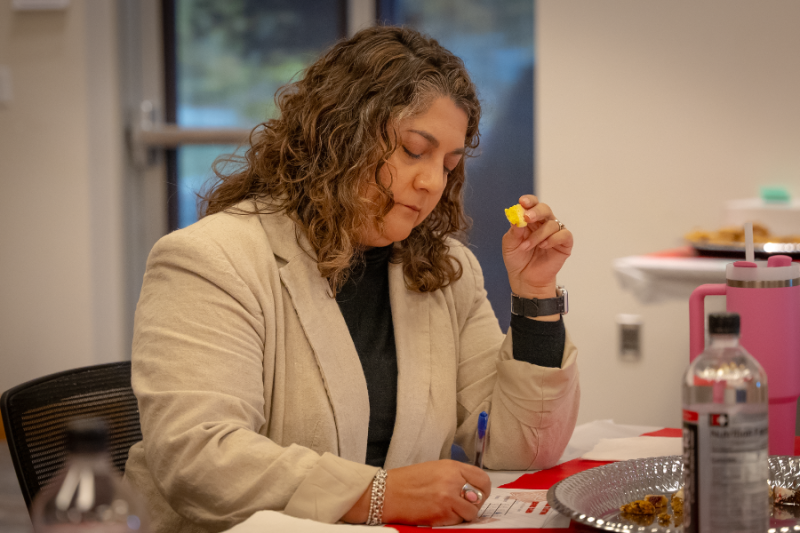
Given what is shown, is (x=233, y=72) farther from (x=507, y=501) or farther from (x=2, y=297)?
(x=507, y=501)

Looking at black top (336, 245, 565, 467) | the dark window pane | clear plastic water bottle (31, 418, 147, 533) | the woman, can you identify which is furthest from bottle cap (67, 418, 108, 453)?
the dark window pane

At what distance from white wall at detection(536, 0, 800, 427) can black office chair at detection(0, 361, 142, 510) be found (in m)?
1.85

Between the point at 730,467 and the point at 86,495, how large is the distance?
503mm

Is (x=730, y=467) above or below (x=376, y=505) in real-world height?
above

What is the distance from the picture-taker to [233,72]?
374cm

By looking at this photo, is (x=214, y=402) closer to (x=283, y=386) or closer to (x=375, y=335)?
(x=283, y=386)

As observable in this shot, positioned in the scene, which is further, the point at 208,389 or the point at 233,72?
the point at 233,72

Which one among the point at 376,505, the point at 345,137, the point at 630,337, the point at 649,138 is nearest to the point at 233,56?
the point at 649,138

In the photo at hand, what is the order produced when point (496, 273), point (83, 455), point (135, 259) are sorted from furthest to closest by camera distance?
point (135, 259) < point (496, 273) < point (83, 455)

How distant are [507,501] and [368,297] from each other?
486mm

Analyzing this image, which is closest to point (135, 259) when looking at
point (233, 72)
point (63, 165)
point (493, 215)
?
point (63, 165)

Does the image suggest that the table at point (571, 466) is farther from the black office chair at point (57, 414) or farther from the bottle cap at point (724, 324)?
the black office chair at point (57, 414)

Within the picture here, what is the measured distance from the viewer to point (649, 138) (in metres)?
2.73

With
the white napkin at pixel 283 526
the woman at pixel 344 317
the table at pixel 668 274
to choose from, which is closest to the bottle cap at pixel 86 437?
the white napkin at pixel 283 526
